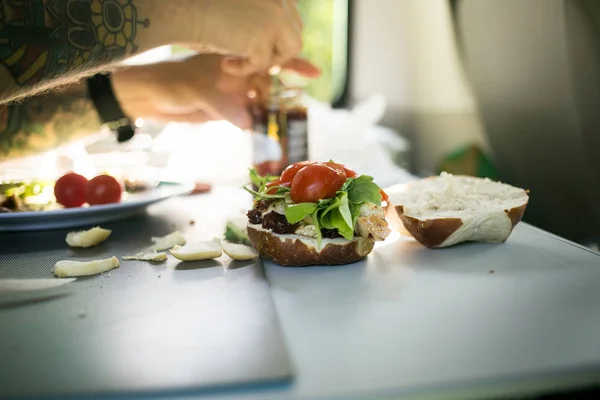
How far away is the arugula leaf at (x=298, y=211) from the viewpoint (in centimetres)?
115

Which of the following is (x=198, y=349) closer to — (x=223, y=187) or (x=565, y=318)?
(x=565, y=318)

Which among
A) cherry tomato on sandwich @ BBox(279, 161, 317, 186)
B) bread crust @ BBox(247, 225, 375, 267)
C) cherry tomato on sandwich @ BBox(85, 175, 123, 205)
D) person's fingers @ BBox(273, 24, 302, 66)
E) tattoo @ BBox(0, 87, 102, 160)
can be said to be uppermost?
person's fingers @ BBox(273, 24, 302, 66)

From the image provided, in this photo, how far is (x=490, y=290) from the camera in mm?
1041

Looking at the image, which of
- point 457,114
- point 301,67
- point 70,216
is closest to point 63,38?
point 70,216

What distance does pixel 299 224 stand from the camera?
3.96 feet

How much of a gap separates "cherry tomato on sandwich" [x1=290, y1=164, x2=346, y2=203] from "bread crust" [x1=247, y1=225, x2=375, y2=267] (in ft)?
0.30

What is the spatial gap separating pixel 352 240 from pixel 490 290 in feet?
0.98

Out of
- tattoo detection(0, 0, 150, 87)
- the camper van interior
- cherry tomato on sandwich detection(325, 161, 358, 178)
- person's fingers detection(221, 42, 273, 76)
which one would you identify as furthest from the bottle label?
A: cherry tomato on sandwich detection(325, 161, 358, 178)

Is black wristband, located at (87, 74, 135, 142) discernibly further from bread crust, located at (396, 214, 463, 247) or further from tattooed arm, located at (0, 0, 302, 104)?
bread crust, located at (396, 214, 463, 247)

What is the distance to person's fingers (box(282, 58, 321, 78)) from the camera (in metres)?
2.42

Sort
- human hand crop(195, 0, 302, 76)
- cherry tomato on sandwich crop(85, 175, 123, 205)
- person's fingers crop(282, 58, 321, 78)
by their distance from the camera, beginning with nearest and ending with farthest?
cherry tomato on sandwich crop(85, 175, 123, 205)
human hand crop(195, 0, 302, 76)
person's fingers crop(282, 58, 321, 78)

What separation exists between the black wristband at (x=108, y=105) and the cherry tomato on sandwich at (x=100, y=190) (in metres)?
0.48

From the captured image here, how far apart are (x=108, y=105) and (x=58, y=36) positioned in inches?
32.2

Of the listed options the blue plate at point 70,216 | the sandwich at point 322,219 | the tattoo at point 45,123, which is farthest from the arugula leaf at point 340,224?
the tattoo at point 45,123
